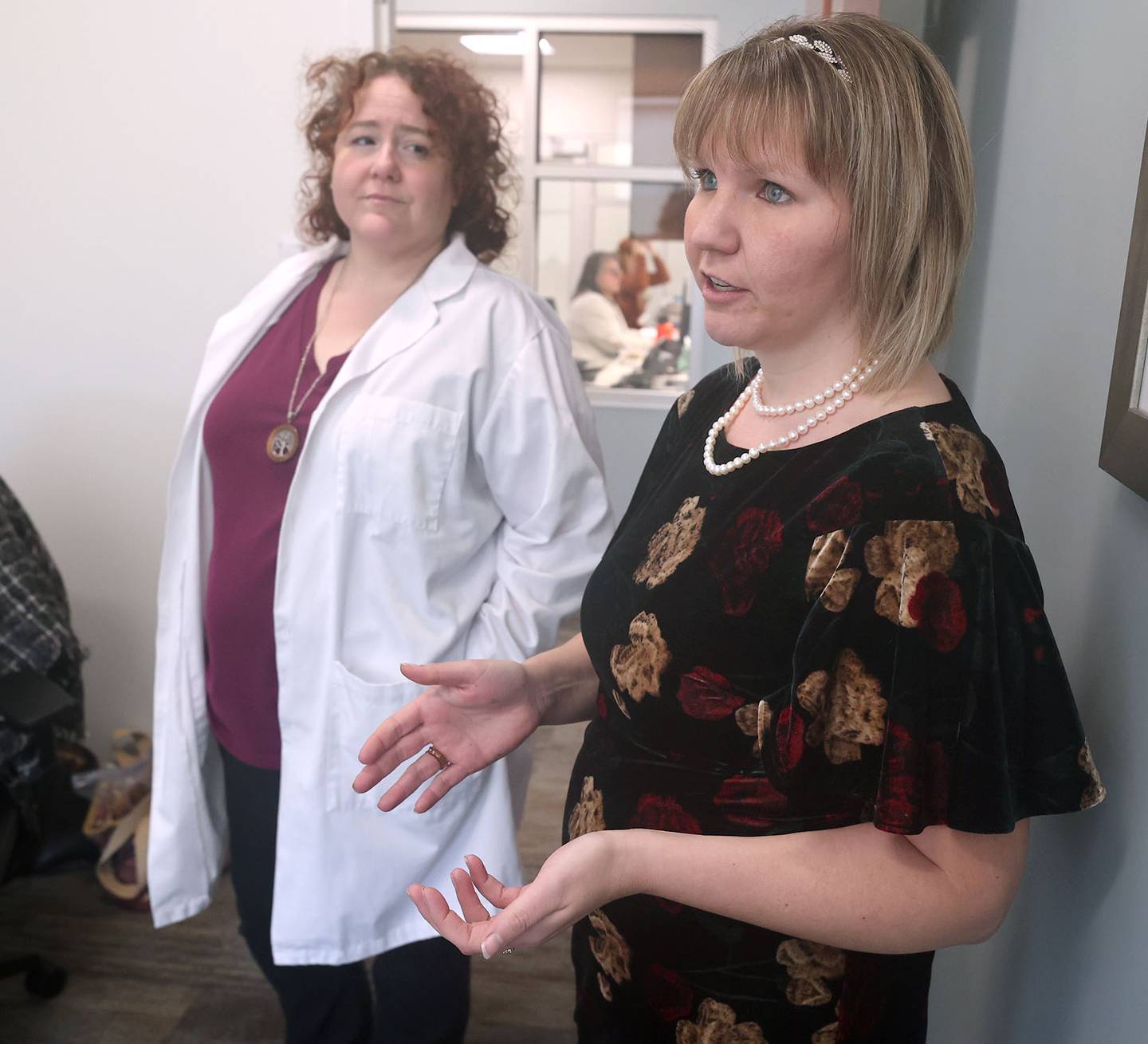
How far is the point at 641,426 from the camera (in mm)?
5293

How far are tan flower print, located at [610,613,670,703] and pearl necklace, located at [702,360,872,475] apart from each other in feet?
0.48

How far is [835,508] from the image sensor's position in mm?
777

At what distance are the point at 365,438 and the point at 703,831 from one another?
80 centimetres

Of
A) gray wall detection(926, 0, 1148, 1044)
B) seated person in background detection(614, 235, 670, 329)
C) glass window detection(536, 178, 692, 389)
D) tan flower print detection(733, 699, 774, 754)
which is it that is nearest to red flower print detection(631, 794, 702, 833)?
tan flower print detection(733, 699, 774, 754)

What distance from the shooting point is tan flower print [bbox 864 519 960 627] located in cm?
72

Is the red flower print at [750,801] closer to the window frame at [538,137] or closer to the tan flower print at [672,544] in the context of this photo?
the tan flower print at [672,544]

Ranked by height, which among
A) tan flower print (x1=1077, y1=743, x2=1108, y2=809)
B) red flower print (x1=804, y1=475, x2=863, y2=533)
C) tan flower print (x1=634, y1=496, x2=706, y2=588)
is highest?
red flower print (x1=804, y1=475, x2=863, y2=533)

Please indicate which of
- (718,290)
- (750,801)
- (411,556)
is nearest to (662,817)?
(750,801)

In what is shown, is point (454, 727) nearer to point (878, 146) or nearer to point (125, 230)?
point (878, 146)

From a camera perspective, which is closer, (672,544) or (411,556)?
(672,544)

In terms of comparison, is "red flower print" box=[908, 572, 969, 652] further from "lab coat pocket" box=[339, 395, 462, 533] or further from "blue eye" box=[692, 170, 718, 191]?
"lab coat pocket" box=[339, 395, 462, 533]

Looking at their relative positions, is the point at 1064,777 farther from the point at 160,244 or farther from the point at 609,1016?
the point at 160,244

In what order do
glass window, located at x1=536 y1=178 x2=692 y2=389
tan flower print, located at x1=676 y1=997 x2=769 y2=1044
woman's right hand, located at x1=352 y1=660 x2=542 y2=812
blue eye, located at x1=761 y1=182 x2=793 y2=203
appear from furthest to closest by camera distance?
glass window, located at x1=536 y1=178 x2=692 y2=389 → woman's right hand, located at x1=352 y1=660 x2=542 y2=812 → tan flower print, located at x1=676 y1=997 x2=769 y2=1044 → blue eye, located at x1=761 y1=182 x2=793 y2=203

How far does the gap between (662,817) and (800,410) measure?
37 centimetres
